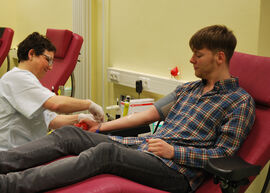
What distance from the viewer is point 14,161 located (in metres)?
1.43

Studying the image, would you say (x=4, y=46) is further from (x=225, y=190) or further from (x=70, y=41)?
(x=225, y=190)

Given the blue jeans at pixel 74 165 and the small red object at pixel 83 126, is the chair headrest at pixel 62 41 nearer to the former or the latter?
the small red object at pixel 83 126

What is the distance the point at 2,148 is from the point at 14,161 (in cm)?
35

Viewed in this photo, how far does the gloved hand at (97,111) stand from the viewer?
1854mm

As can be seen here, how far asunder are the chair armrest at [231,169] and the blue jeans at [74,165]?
1.01ft

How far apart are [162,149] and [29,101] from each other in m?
0.73

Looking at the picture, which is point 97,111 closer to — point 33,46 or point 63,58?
point 33,46

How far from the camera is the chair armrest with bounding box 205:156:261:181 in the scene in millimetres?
1152

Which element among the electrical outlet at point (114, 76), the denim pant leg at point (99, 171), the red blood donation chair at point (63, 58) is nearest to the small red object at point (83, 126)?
the denim pant leg at point (99, 171)

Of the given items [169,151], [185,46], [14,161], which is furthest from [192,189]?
[185,46]

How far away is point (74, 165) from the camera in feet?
4.36

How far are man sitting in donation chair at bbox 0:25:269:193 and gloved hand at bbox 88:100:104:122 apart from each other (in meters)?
0.21

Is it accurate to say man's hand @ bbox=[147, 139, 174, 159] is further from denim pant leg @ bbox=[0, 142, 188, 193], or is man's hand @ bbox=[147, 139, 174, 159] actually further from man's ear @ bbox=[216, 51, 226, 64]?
man's ear @ bbox=[216, 51, 226, 64]

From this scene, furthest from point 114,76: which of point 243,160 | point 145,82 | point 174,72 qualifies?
point 243,160
